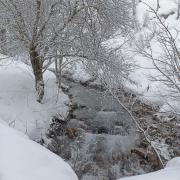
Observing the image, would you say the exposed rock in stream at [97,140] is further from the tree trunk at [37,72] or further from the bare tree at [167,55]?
the bare tree at [167,55]

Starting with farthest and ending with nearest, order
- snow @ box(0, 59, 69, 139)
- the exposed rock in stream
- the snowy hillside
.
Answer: the snowy hillside → snow @ box(0, 59, 69, 139) → the exposed rock in stream

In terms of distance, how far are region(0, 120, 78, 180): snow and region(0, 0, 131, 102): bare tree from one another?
5.85m

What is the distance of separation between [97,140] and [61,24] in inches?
140

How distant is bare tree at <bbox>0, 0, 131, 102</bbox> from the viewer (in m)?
11.4

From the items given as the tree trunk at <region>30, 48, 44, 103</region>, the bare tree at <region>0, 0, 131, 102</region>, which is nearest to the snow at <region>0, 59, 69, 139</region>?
the tree trunk at <region>30, 48, 44, 103</region>

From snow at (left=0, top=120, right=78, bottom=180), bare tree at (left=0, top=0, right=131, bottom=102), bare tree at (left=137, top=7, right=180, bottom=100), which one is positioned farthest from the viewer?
bare tree at (left=0, top=0, right=131, bottom=102)

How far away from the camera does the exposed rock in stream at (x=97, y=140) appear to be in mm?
10270

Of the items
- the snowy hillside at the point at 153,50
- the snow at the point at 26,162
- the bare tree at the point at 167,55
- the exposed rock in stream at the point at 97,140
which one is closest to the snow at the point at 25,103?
the exposed rock in stream at the point at 97,140

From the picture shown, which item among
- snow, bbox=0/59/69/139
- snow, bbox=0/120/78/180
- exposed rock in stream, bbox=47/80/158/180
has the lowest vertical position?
exposed rock in stream, bbox=47/80/158/180

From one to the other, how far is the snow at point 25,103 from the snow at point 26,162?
5.09 m

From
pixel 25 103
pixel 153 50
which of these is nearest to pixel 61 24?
pixel 25 103

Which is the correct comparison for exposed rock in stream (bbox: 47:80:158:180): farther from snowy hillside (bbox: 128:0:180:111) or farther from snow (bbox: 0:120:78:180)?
snow (bbox: 0:120:78:180)

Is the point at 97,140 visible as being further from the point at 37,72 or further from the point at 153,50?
the point at 153,50

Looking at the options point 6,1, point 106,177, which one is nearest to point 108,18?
point 6,1
